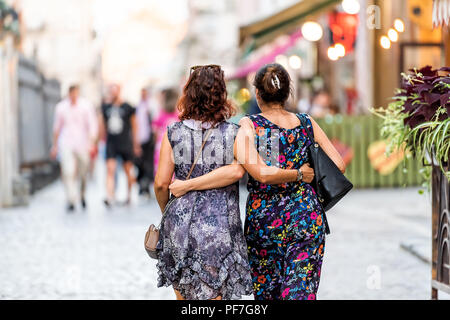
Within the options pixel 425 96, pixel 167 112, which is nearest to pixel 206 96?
pixel 425 96

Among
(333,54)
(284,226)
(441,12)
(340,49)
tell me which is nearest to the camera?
(284,226)

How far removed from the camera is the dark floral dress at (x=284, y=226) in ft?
12.1

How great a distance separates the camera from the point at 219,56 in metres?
51.8

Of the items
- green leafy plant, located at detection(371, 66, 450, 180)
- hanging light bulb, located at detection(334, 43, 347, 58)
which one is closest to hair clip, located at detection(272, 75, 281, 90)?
green leafy plant, located at detection(371, 66, 450, 180)

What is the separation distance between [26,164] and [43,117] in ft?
11.4

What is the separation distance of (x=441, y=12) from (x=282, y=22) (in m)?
9.86

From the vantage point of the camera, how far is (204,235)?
11.5ft

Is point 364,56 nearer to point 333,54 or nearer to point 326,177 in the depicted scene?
point 333,54

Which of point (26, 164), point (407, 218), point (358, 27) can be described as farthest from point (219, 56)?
point (407, 218)

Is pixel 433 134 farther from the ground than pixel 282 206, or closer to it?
farther from the ground

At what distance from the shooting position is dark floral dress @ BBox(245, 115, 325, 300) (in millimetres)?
3699

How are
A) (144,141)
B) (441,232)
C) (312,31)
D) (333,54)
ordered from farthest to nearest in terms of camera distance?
(312,31), (333,54), (144,141), (441,232)

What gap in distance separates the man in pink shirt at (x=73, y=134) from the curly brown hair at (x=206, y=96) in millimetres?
7949
